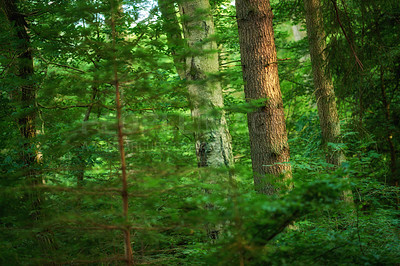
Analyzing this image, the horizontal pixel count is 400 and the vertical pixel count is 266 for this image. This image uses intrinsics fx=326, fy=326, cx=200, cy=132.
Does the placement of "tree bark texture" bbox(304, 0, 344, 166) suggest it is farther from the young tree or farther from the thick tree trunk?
the young tree

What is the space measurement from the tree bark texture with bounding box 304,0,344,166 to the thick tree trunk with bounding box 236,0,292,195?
2671mm

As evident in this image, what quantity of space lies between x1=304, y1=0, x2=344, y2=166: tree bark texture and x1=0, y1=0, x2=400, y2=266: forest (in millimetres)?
32

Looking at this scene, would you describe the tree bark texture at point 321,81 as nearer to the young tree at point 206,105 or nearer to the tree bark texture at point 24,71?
the young tree at point 206,105

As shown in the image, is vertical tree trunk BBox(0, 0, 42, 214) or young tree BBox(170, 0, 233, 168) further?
young tree BBox(170, 0, 233, 168)

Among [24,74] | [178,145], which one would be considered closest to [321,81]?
[178,145]

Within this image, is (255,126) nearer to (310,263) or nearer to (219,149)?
(219,149)

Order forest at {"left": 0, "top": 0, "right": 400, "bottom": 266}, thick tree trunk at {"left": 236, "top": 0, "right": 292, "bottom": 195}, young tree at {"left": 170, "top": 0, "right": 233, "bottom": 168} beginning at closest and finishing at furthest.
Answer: forest at {"left": 0, "top": 0, "right": 400, "bottom": 266}, thick tree trunk at {"left": 236, "top": 0, "right": 292, "bottom": 195}, young tree at {"left": 170, "top": 0, "right": 233, "bottom": 168}

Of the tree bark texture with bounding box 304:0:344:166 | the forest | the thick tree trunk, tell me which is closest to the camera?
the forest

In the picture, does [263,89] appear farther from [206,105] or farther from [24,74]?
[24,74]

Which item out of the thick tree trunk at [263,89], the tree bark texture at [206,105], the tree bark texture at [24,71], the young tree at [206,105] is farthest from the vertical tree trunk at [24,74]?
the thick tree trunk at [263,89]

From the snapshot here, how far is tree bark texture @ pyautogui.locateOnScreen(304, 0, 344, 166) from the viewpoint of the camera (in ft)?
24.3

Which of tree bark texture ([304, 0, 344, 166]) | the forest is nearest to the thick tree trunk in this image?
the forest

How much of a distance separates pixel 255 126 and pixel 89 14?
3.00 metres

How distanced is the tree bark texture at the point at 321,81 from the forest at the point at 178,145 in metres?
0.03
